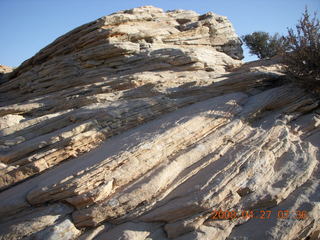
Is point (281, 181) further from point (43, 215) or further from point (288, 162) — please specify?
point (43, 215)

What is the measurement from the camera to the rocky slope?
5.41 m

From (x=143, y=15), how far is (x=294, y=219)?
15.7 metres

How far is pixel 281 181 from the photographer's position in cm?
612

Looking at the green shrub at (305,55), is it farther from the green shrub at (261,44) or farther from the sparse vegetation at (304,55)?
the green shrub at (261,44)

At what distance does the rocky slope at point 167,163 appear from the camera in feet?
17.7

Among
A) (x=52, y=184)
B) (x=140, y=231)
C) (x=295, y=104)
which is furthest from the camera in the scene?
(x=295, y=104)

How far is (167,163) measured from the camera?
21.1 ft

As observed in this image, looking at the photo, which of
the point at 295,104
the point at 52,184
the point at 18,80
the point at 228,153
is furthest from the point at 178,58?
the point at 18,80
